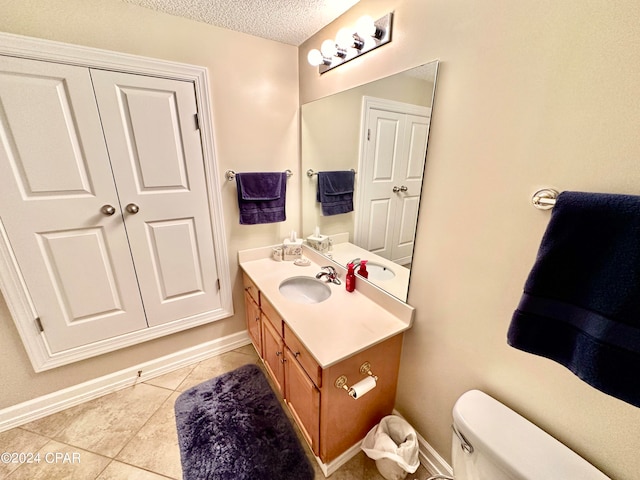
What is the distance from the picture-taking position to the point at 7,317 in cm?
126

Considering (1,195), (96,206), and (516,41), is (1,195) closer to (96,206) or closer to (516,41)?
(96,206)

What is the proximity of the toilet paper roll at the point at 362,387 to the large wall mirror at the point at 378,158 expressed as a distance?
1.32 ft

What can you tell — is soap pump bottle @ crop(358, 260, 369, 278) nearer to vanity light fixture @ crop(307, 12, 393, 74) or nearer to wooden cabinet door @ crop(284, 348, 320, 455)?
wooden cabinet door @ crop(284, 348, 320, 455)

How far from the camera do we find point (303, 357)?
1.10m

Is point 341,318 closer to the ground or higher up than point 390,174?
closer to the ground

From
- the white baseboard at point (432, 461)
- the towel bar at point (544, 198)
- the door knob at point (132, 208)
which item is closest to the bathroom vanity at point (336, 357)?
the white baseboard at point (432, 461)

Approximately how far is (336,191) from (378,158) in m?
0.42

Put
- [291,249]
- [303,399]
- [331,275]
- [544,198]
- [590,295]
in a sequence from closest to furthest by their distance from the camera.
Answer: [590,295] < [544,198] < [303,399] < [331,275] < [291,249]

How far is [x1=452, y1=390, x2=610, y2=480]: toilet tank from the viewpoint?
68cm

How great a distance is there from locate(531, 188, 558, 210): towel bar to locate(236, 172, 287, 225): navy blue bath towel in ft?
4.60

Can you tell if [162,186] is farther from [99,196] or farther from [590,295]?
[590,295]

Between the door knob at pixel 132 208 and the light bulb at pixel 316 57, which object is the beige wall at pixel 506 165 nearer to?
the light bulb at pixel 316 57

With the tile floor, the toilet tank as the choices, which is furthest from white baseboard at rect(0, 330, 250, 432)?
the toilet tank

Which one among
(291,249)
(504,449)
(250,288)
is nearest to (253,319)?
(250,288)
